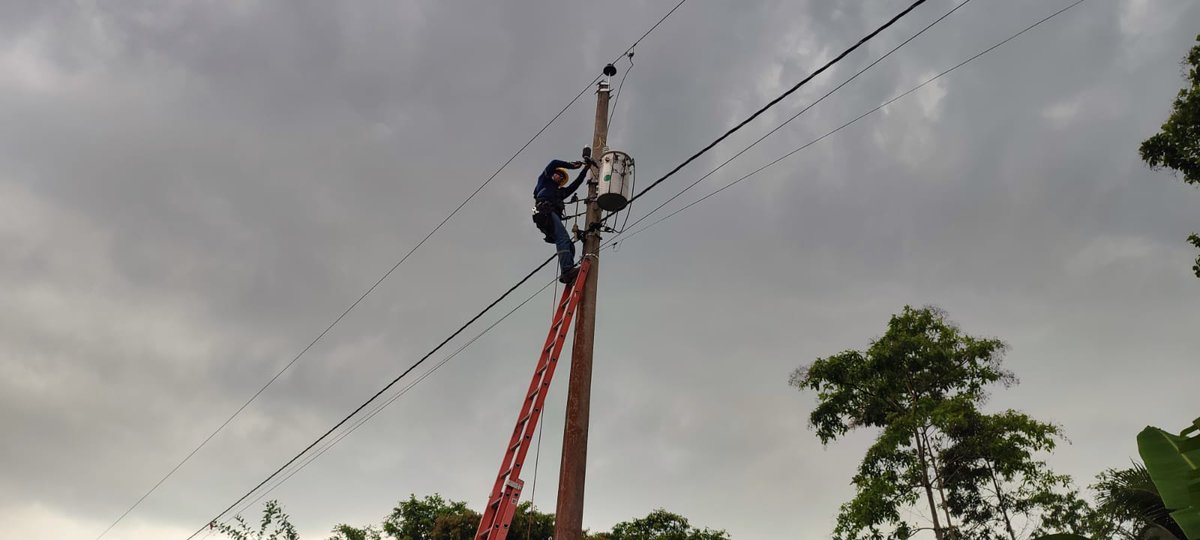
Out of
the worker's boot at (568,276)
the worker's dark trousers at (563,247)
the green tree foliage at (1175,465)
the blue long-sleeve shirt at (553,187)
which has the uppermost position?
→ the blue long-sleeve shirt at (553,187)

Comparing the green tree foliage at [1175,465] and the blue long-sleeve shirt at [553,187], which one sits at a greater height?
the blue long-sleeve shirt at [553,187]

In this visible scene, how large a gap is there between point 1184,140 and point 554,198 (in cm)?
1139

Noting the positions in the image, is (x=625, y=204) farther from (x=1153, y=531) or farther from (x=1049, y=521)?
(x=1049, y=521)

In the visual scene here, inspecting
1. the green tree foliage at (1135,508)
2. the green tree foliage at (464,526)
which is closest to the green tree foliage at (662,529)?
the green tree foliage at (464,526)

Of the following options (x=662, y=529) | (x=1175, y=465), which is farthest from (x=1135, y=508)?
(x=662, y=529)

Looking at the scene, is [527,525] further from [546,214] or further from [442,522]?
[546,214]

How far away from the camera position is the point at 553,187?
9.54m

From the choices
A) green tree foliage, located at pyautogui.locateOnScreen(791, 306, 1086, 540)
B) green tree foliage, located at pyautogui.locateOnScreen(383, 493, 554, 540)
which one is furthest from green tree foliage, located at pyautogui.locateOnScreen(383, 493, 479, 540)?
green tree foliage, located at pyautogui.locateOnScreen(791, 306, 1086, 540)

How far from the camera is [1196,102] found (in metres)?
12.5

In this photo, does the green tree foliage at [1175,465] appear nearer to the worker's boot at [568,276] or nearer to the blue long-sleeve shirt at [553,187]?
the worker's boot at [568,276]

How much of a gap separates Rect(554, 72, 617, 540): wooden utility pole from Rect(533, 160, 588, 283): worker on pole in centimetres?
68

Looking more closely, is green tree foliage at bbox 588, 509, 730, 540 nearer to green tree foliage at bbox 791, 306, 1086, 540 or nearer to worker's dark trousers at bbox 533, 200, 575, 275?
green tree foliage at bbox 791, 306, 1086, 540

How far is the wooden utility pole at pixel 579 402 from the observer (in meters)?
6.13

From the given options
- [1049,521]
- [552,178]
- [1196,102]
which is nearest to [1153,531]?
[1196,102]
